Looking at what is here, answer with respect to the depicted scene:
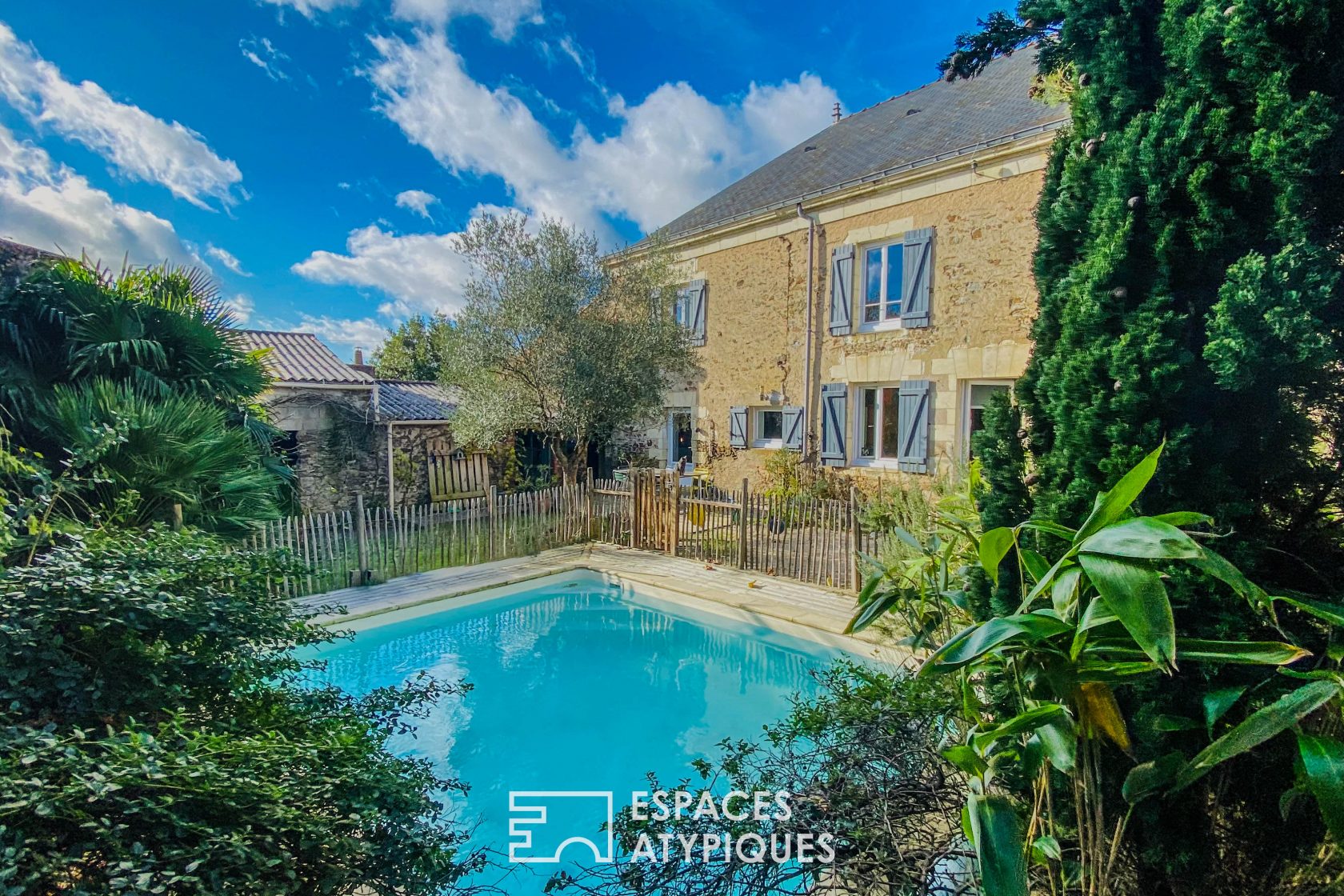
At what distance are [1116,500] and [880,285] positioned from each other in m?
11.3

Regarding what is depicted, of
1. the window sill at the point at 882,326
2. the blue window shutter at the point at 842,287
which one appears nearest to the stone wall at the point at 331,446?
the blue window shutter at the point at 842,287

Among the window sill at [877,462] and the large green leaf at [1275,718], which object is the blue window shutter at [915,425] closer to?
the window sill at [877,462]

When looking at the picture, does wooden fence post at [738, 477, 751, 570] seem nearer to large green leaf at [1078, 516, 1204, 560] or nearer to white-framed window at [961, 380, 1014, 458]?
white-framed window at [961, 380, 1014, 458]

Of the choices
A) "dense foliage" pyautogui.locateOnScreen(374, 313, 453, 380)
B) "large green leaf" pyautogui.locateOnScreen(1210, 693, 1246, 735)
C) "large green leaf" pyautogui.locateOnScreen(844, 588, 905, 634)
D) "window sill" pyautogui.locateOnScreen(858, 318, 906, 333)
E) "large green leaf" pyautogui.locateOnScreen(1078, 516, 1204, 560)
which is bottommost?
"large green leaf" pyautogui.locateOnScreen(844, 588, 905, 634)

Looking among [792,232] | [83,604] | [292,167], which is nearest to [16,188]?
[83,604]

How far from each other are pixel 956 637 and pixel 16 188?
937cm

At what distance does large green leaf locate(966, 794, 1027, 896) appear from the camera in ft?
4.52

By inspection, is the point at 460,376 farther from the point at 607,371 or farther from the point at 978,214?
the point at 978,214

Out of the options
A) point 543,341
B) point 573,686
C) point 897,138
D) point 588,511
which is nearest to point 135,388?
point 573,686

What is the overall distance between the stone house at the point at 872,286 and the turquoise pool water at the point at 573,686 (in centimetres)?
542

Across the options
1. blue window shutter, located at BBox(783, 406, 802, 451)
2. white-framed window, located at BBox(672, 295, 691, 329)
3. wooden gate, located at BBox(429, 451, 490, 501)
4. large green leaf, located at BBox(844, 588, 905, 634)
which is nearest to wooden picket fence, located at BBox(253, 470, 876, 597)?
wooden gate, located at BBox(429, 451, 490, 501)

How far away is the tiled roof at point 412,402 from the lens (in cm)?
1301

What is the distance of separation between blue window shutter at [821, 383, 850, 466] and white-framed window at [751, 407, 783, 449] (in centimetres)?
130

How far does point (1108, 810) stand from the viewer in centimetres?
218
